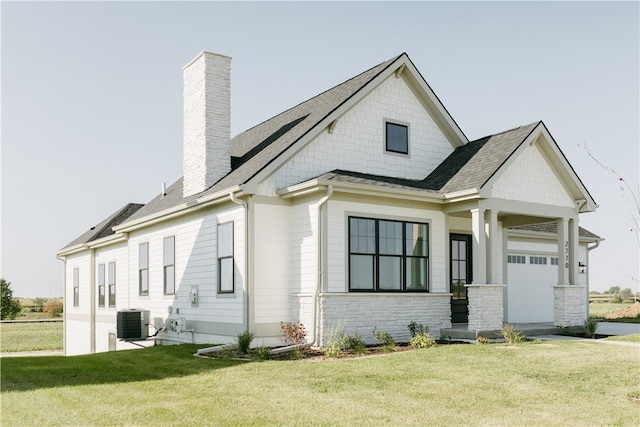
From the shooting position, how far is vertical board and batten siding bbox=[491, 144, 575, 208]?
16297mm

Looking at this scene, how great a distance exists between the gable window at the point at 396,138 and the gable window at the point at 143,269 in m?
8.49

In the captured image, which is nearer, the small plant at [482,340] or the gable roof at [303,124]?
the small plant at [482,340]

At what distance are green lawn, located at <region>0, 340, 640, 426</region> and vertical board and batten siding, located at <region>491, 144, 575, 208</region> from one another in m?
4.47

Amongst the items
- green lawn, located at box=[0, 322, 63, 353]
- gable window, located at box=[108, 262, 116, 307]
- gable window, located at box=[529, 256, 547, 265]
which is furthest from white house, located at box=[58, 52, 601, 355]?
green lawn, located at box=[0, 322, 63, 353]

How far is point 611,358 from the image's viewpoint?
471 inches

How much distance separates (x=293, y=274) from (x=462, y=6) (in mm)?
7586

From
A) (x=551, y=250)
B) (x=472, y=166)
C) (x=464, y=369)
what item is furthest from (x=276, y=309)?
(x=551, y=250)

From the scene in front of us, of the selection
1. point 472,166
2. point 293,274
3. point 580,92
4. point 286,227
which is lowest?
point 293,274

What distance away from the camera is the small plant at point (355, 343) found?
1374cm

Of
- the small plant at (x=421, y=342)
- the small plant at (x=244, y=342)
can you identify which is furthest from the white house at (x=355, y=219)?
the small plant at (x=421, y=342)

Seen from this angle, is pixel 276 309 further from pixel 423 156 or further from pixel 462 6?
pixel 462 6

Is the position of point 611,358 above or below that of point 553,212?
below

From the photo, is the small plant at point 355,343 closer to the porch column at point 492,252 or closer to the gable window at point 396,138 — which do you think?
the porch column at point 492,252

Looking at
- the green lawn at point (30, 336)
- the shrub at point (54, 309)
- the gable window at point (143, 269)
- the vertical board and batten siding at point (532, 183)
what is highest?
the vertical board and batten siding at point (532, 183)
